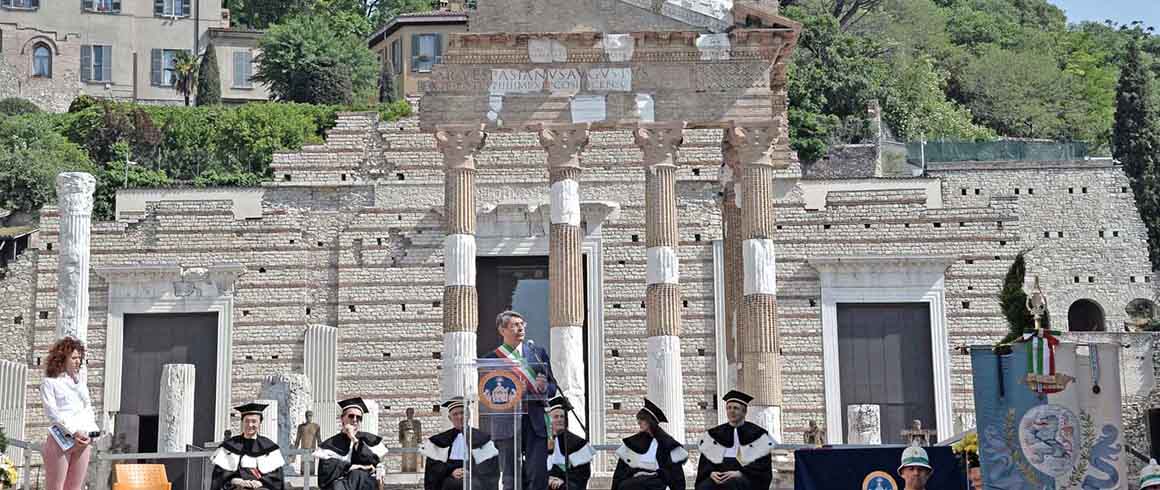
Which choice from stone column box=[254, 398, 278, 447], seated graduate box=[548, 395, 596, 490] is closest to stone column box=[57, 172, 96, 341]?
stone column box=[254, 398, 278, 447]

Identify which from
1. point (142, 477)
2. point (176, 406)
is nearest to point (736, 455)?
point (142, 477)

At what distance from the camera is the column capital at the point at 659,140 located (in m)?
30.5

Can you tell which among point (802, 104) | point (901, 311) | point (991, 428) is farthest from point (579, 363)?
point (802, 104)

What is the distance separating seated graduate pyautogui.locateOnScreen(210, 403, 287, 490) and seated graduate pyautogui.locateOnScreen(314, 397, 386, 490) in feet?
1.88

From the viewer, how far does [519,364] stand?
1850 cm

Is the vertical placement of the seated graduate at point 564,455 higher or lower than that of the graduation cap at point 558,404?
lower

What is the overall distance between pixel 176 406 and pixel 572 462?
13902mm

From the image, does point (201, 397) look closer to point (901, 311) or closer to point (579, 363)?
point (579, 363)

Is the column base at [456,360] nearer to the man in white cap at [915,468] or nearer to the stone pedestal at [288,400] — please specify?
the stone pedestal at [288,400]

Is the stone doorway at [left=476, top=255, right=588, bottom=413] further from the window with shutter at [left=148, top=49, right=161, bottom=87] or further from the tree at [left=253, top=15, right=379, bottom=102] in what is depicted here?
the window with shutter at [left=148, top=49, right=161, bottom=87]

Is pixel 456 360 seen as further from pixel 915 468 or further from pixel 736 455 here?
pixel 915 468

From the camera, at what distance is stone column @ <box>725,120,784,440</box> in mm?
29500

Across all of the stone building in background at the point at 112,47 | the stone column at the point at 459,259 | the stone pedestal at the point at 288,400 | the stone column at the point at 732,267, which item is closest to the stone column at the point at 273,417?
the stone pedestal at the point at 288,400

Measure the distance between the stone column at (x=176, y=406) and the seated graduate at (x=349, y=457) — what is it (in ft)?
40.6
